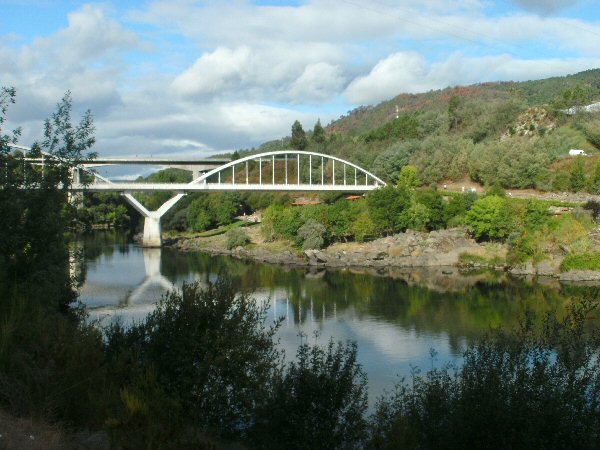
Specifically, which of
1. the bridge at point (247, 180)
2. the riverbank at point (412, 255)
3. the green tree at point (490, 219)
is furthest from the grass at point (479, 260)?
the bridge at point (247, 180)

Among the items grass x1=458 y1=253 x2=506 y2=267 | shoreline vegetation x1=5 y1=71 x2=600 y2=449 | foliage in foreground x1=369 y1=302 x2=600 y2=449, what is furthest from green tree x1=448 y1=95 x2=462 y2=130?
foliage in foreground x1=369 y1=302 x2=600 y2=449

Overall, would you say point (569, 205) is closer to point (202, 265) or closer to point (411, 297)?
point (411, 297)

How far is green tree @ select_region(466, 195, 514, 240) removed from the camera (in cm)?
3281

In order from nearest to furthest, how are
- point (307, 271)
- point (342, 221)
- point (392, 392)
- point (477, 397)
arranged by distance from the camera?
1. point (477, 397)
2. point (392, 392)
3. point (307, 271)
4. point (342, 221)

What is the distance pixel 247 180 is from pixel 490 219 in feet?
64.7

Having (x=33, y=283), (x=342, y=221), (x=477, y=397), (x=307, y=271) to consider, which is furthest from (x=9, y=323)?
(x=342, y=221)

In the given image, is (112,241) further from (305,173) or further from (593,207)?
(593,207)

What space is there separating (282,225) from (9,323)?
32343mm

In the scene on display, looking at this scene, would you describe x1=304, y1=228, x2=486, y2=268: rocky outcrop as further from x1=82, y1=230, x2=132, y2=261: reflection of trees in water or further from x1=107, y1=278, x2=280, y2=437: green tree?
x1=107, y1=278, x2=280, y2=437: green tree

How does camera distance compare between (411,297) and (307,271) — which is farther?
(307,271)

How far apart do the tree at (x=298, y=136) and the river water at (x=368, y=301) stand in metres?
26.8

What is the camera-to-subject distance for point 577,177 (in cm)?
3759

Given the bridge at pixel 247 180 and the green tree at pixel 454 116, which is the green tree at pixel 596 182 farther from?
the green tree at pixel 454 116

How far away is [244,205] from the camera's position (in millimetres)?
53188
